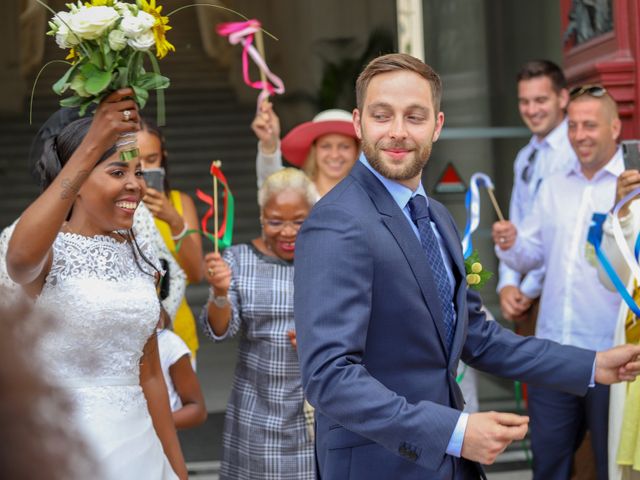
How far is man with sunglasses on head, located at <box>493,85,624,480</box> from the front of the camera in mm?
4844

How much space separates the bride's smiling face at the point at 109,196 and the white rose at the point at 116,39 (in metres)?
0.46

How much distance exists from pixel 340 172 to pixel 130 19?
237 centimetres

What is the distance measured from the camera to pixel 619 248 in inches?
167

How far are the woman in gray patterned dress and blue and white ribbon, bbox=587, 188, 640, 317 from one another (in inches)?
46.4

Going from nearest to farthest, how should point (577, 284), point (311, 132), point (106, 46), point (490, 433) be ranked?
point (490, 433)
point (106, 46)
point (577, 284)
point (311, 132)

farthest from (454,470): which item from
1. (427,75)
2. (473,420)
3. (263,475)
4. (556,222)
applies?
(556,222)

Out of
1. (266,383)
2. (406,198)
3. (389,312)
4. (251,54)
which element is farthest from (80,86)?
(251,54)

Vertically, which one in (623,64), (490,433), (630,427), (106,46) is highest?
(623,64)

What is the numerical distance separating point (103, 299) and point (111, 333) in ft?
0.35

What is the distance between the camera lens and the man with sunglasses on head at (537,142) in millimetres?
5676

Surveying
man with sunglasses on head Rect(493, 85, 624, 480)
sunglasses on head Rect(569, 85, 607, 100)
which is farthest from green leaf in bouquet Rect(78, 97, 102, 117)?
sunglasses on head Rect(569, 85, 607, 100)

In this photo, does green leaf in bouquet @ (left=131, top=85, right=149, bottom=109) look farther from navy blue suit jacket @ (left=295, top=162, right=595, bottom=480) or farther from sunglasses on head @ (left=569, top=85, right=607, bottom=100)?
sunglasses on head @ (left=569, top=85, right=607, bottom=100)

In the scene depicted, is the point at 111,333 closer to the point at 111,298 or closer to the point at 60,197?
the point at 111,298

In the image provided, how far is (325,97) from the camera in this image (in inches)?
505
